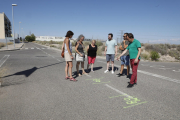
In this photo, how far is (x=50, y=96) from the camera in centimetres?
446

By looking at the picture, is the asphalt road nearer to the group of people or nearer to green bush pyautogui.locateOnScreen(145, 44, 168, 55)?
the group of people

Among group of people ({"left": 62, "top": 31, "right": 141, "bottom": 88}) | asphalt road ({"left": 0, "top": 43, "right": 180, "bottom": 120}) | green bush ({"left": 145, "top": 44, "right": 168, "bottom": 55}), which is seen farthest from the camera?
green bush ({"left": 145, "top": 44, "right": 168, "bottom": 55})

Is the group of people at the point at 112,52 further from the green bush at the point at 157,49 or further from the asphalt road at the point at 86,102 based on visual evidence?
the green bush at the point at 157,49

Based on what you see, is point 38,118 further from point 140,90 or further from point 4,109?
point 140,90

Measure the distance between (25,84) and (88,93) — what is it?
8.65ft

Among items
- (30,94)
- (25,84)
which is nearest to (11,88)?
(25,84)

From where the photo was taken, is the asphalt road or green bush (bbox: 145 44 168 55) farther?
green bush (bbox: 145 44 168 55)

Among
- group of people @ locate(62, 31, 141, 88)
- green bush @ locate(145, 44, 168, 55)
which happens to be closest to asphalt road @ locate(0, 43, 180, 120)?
group of people @ locate(62, 31, 141, 88)

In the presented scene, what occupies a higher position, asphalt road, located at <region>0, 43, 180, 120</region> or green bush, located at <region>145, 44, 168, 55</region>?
green bush, located at <region>145, 44, 168, 55</region>

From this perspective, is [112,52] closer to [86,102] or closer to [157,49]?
[86,102]

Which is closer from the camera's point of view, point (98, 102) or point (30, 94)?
point (98, 102)

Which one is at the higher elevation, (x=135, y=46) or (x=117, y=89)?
(x=135, y=46)

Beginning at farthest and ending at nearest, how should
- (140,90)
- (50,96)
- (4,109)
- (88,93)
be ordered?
(140,90)
(88,93)
(50,96)
(4,109)

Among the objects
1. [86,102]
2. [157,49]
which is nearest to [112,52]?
[86,102]
